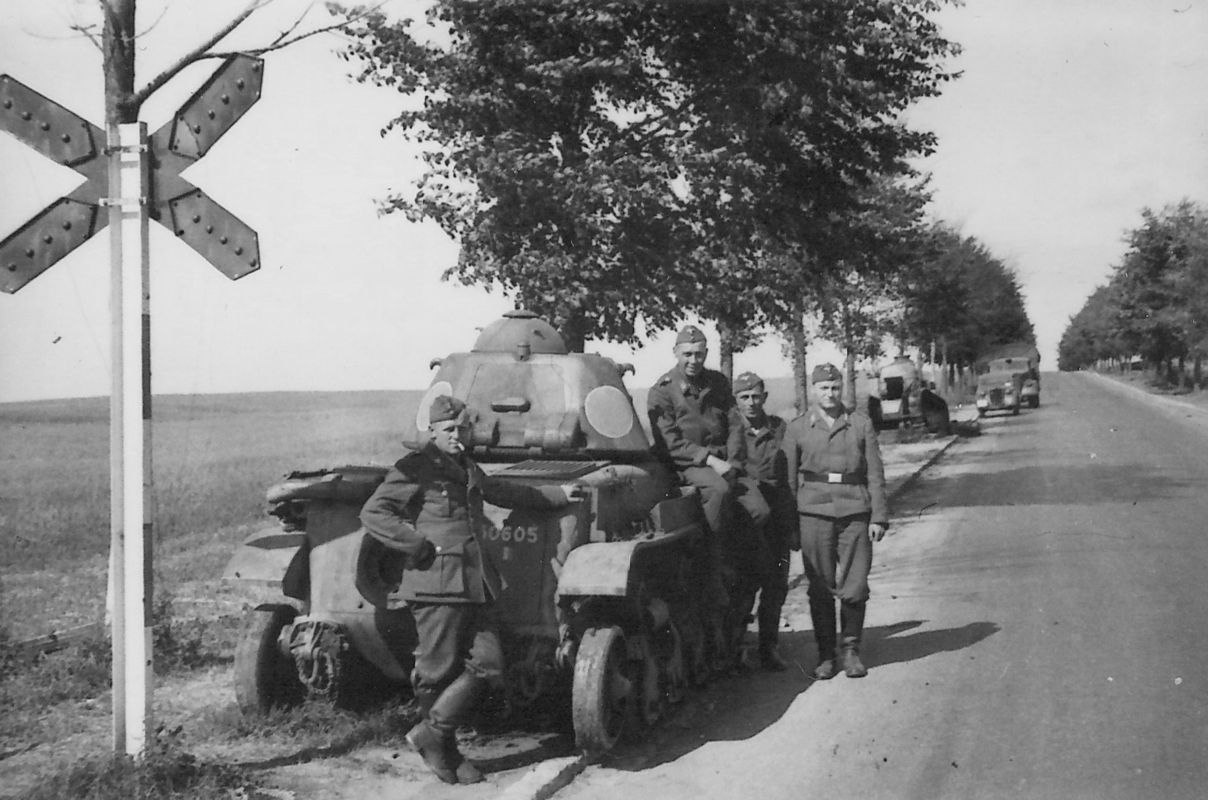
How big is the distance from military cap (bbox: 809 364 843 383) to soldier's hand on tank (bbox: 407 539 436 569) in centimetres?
347

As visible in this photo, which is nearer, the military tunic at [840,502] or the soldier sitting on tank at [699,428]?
the soldier sitting on tank at [699,428]

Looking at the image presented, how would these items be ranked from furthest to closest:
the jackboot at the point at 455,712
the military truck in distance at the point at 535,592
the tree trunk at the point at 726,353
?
the tree trunk at the point at 726,353 < the military truck in distance at the point at 535,592 < the jackboot at the point at 455,712

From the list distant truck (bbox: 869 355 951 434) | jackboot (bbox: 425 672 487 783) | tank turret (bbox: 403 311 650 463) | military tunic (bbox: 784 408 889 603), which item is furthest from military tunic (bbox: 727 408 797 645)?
distant truck (bbox: 869 355 951 434)

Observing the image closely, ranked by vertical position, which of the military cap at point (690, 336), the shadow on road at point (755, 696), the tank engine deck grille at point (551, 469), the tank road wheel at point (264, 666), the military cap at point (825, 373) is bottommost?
the shadow on road at point (755, 696)

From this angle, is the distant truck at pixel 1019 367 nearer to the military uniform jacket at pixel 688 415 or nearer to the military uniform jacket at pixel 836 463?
the military uniform jacket at pixel 836 463

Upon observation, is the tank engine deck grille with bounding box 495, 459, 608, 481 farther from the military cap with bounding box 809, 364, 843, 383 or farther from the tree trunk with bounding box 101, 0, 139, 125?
the tree trunk with bounding box 101, 0, 139, 125

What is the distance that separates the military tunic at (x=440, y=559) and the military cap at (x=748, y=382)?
3.12 meters

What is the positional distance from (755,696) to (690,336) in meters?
2.34

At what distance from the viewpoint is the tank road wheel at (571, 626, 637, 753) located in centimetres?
636

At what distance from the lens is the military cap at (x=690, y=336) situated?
8.67 metres

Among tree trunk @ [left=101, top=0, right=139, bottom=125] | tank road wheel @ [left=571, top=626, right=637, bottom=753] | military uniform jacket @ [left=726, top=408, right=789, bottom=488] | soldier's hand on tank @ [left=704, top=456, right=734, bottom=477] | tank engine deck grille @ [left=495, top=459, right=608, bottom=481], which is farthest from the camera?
military uniform jacket @ [left=726, top=408, right=789, bottom=488]

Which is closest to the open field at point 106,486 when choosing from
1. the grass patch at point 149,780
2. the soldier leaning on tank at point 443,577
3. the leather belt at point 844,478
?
the grass patch at point 149,780

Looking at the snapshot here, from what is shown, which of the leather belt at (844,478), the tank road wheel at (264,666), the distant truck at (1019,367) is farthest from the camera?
the distant truck at (1019,367)

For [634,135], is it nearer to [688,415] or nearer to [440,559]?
[688,415]
